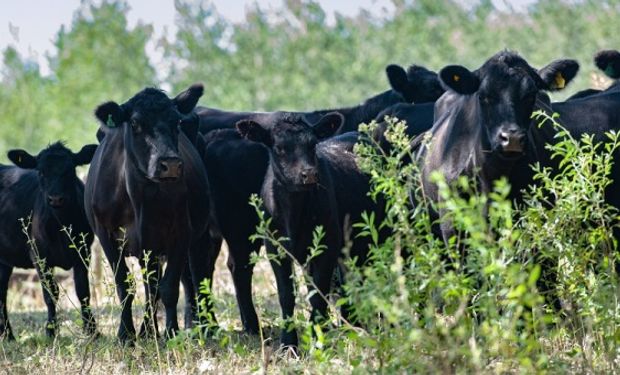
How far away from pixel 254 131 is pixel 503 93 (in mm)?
Answer: 2347

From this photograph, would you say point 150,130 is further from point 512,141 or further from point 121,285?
point 512,141

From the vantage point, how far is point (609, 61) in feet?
34.9

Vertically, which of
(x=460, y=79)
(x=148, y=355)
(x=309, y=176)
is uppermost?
(x=460, y=79)

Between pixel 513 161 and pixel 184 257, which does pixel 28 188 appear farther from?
pixel 513 161

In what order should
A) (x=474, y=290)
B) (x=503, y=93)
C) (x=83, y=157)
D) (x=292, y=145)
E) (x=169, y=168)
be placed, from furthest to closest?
(x=83, y=157) < (x=292, y=145) < (x=169, y=168) < (x=503, y=93) < (x=474, y=290)

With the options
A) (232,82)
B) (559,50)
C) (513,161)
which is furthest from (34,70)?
(513,161)

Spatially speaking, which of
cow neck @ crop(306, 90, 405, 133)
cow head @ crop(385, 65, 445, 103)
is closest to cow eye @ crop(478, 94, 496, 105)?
cow neck @ crop(306, 90, 405, 133)

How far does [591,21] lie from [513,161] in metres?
57.2

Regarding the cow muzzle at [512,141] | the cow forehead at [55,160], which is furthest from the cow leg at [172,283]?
the cow muzzle at [512,141]

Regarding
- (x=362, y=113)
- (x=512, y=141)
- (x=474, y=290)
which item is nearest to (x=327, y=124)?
(x=512, y=141)

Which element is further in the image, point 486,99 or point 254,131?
point 254,131

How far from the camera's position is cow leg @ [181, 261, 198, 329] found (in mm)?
10297

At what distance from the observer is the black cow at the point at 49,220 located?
435 inches

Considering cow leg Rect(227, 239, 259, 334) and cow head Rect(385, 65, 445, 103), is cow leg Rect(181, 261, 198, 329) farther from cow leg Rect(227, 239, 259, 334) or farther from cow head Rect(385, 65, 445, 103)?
cow head Rect(385, 65, 445, 103)
